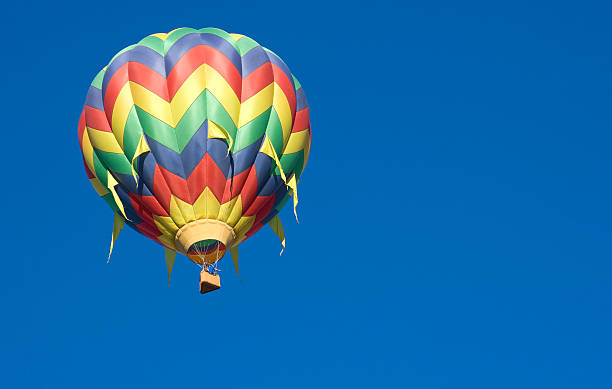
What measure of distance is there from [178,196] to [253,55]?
4.59 meters

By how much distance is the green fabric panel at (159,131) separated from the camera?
42031 mm

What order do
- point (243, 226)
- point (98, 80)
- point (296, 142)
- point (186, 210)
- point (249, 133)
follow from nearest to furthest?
point (186, 210), point (249, 133), point (243, 226), point (98, 80), point (296, 142)

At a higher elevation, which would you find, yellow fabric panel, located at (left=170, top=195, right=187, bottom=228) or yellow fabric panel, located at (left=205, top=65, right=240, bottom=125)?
yellow fabric panel, located at (left=205, top=65, right=240, bottom=125)

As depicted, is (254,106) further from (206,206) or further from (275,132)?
(206,206)

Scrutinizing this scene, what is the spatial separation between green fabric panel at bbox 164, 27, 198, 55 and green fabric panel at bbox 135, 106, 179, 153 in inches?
88.5

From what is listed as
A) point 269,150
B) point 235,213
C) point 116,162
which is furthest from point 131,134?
point 269,150

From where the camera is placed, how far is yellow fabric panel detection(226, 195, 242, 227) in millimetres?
42594

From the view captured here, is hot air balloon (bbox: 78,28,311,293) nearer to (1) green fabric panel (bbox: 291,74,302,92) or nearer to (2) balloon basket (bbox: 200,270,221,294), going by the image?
(2) balloon basket (bbox: 200,270,221,294)

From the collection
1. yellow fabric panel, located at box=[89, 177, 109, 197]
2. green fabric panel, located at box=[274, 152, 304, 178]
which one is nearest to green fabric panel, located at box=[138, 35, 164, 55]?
yellow fabric panel, located at box=[89, 177, 109, 197]

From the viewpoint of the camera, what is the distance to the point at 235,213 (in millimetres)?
42688

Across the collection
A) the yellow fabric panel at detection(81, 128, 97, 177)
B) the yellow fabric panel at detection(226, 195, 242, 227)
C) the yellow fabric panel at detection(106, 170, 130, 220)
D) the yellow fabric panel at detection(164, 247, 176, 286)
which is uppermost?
the yellow fabric panel at detection(81, 128, 97, 177)

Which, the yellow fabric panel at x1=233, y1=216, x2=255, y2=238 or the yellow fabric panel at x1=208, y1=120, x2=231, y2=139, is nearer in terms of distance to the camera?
the yellow fabric panel at x1=208, y1=120, x2=231, y2=139

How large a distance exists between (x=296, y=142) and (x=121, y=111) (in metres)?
4.95

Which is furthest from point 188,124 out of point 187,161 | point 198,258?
point 198,258
